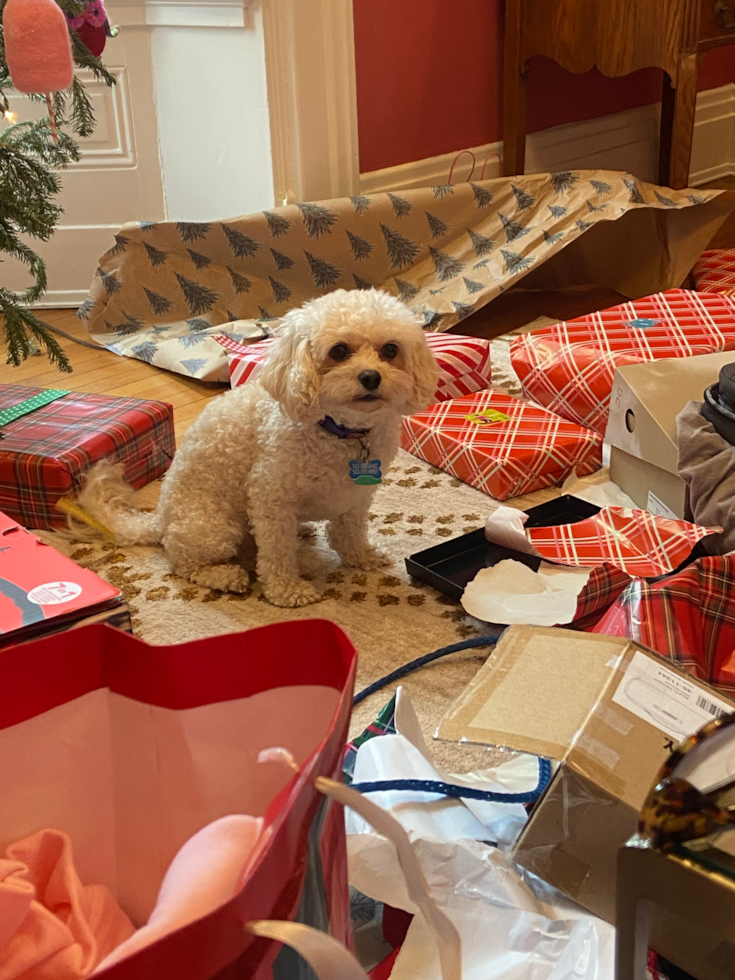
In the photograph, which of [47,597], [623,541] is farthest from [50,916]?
[623,541]

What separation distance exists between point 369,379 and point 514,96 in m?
2.17

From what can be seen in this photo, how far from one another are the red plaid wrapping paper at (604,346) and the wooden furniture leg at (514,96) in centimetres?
121

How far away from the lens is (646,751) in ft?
2.70

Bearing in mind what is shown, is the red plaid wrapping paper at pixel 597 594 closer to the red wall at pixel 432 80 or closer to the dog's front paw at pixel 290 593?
the dog's front paw at pixel 290 593

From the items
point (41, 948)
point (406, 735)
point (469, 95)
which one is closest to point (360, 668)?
point (406, 735)

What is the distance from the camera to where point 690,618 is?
1152 millimetres

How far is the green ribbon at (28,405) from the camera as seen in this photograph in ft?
6.55

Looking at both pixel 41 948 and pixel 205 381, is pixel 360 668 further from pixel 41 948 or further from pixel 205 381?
pixel 205 381

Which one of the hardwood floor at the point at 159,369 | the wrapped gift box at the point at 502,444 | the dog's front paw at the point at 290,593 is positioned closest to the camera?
the dog's front paw at the point at 290,593

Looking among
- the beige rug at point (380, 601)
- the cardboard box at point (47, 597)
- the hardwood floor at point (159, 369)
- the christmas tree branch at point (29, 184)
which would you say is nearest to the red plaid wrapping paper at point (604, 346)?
the beige rug at point (380, 601)

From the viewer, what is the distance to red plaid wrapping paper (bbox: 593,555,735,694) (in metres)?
1.11

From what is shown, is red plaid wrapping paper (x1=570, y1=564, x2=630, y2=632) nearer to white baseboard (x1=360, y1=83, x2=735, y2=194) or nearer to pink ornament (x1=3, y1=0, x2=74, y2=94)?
pink ornament (x1=3, y1=0, x2=74, y2=94)

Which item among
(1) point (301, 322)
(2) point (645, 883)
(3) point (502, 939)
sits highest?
(1) point (301, 322)

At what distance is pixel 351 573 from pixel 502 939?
98 cm
